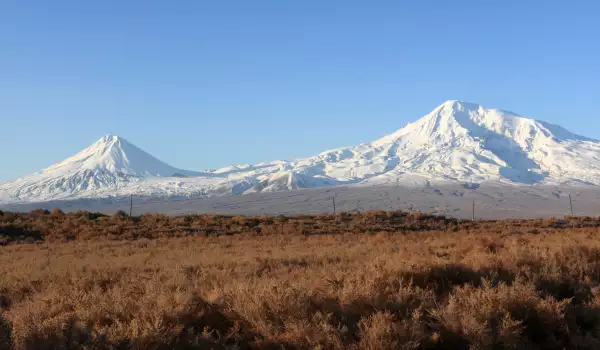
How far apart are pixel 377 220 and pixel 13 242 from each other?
72.7 ft

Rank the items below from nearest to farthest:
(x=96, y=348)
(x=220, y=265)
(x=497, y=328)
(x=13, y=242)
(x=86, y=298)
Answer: (x=96, y=348) → (x=497, y=328) → (x=86, y=298) → (x=220, y=265) → (x=13, y=242)

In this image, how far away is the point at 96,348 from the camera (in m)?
6.24

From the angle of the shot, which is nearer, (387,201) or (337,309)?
(337,309)

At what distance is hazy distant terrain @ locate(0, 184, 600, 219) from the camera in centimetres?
14262

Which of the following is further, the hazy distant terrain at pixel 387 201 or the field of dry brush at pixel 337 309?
the hazy distant terrain at pixel 387 201

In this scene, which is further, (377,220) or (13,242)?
(377,220)

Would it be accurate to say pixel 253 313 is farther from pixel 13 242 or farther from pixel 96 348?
pixel 13 242

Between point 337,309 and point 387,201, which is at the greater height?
point 387,201

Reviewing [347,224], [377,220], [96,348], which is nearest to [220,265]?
[96,348]

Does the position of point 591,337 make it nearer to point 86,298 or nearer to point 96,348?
point 96,348

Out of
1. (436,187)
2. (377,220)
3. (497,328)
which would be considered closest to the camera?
(497,328)

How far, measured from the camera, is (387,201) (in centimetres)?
15825

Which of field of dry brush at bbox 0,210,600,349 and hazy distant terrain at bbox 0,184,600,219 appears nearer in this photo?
field of dry brush at bbox 0,210,600,349

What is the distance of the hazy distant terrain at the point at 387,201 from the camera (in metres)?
143
